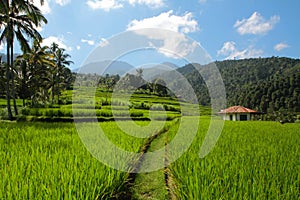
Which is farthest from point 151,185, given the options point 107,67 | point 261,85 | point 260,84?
point 260,84

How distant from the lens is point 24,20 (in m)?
14.0

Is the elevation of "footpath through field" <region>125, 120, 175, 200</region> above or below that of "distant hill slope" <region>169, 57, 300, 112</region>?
below

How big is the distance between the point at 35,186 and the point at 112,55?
14.1ft

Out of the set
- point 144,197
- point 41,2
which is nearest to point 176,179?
point 144,197

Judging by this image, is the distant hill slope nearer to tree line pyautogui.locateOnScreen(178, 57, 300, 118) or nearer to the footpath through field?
tree line pyautogui.locateOnScreen(178, 57, 300, 118)

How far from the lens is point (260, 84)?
4400cm

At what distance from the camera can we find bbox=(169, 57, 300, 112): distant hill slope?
126 ft

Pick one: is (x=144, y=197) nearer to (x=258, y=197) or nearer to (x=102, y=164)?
(x=102, y=164)

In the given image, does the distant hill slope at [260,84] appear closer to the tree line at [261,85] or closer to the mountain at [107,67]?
the tree line at [261,85]

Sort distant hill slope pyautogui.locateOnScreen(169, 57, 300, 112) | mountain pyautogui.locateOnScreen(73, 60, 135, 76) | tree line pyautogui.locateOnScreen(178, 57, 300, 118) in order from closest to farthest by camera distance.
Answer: mountain pyautogui.locateOnScreen(73, 60, 135, 76) < tree line pyautogui.locateOnScreen(178, 57, 300, 118) < distant hill slope pyautogui.locateOnScreen(169, 57, 300, 112)

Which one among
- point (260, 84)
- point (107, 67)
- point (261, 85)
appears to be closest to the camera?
point (107, 67)

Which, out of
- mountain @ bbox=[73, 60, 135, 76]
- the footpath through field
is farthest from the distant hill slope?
the footpath through field

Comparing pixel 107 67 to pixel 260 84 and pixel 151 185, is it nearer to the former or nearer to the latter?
pixel 151 185

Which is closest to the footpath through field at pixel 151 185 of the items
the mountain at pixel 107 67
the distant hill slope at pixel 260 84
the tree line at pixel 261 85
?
the mountain at pixel 107 67
